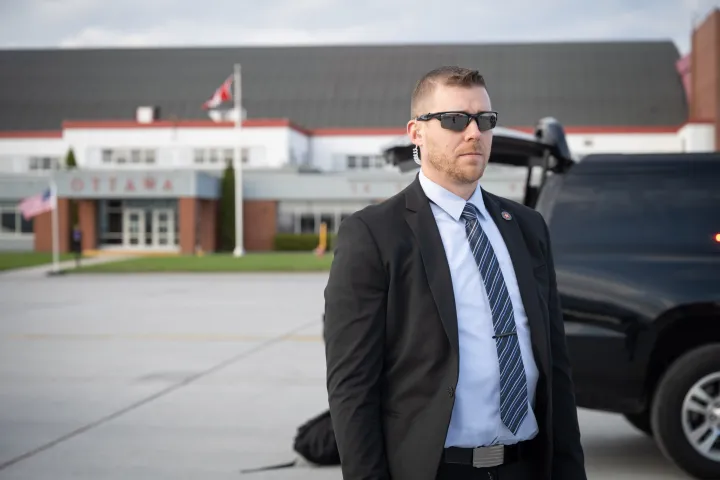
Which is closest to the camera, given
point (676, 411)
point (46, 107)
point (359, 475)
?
point (359, 475)

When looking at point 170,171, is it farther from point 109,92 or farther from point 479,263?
point 479,263

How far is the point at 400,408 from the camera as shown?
2828mm

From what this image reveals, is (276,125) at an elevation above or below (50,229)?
above

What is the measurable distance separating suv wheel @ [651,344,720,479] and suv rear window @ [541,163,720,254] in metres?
0.75

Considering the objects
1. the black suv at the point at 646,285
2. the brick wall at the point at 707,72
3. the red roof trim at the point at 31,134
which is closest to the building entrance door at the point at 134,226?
the red roof trim at the point at 31,134

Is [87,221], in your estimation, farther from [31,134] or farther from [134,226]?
[31,134]

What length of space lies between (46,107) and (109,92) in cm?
433

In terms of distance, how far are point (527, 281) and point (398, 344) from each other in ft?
1.46

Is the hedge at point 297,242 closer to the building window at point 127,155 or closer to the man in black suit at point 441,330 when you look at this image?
the building window at point 127,155

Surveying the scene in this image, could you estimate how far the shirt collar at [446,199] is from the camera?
291 cm

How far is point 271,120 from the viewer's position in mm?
56969

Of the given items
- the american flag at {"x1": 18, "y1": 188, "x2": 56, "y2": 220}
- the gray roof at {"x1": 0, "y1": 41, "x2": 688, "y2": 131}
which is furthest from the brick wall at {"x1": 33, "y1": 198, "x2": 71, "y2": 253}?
the american flag at {"x1": 18, "y1": 188, "x2": 56, "y2": 220}

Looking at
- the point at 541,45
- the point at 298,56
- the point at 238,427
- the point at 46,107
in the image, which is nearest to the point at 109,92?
the point at 46,107

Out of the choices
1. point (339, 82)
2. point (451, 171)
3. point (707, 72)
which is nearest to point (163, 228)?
point (339, 82)
